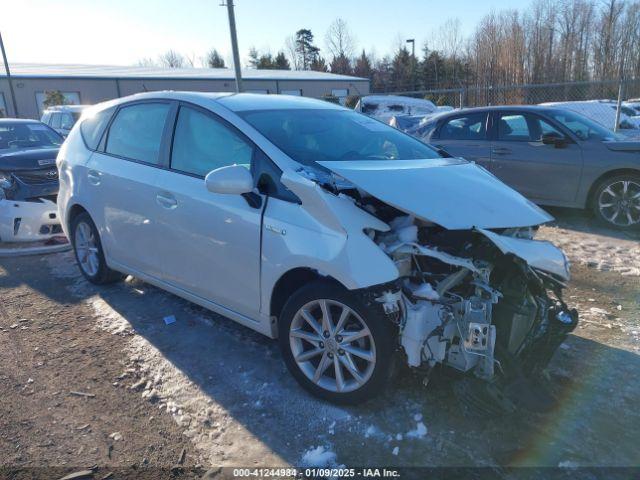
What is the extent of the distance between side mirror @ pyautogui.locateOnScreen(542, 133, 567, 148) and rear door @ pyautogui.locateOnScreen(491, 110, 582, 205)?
3 cm

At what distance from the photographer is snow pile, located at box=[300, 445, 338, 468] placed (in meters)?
2.52

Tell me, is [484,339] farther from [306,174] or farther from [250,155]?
[250,155]

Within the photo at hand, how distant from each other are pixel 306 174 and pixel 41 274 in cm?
400

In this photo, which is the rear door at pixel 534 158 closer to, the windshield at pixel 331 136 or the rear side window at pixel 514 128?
the rear side window at pixel 514 128

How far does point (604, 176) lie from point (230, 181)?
5512 millimetres

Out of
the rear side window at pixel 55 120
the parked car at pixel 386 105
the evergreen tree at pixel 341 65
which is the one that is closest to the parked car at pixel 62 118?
the rear side window at pixel 55 120

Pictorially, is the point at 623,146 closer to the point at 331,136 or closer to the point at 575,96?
the point at 331,136

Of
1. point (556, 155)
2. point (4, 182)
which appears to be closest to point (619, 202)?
point (556, 155)

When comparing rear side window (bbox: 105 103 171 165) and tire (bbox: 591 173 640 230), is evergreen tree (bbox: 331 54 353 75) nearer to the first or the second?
tire (bbox: 591 173 640 230)

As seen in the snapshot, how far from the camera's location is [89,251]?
4.88m

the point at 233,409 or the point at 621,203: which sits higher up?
the point at 621,203

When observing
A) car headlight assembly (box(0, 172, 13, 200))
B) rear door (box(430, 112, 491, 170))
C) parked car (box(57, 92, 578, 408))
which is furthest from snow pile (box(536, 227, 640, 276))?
car headlight assembly (box(0, 172, 13, 200))

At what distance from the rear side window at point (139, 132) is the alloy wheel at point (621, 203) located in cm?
552

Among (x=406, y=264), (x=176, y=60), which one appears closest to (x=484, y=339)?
(x=406, y=264)
